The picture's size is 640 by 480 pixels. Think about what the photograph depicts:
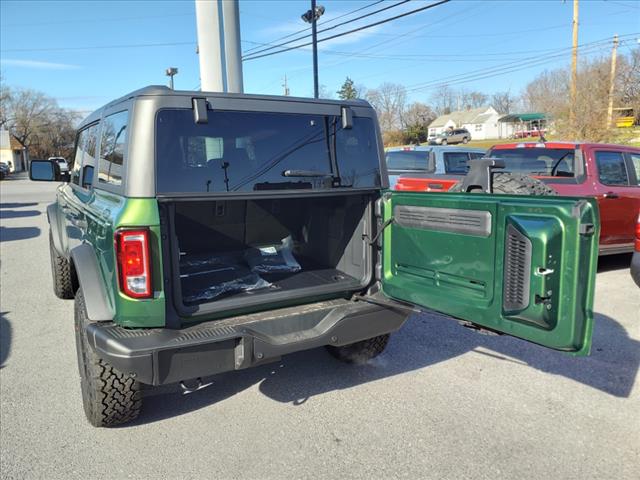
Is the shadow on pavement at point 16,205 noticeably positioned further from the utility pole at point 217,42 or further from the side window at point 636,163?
the side window at point 636,163

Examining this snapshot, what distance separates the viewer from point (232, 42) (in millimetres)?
9711

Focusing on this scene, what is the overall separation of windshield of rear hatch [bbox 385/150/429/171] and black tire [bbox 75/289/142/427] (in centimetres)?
779

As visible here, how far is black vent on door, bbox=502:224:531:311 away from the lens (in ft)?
7.48

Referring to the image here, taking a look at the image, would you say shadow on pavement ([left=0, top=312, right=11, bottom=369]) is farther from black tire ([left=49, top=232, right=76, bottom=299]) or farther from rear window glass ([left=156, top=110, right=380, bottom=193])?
rear window glass ([left=156, top=110, right=380, bottom=193])

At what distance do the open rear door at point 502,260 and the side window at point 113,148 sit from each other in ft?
5.47

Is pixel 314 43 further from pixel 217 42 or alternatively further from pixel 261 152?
pixel 261 152

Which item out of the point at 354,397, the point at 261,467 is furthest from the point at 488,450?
the point at 261,467

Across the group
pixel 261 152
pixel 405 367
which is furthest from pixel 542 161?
pixel 261 152

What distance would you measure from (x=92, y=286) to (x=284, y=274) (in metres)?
1.48

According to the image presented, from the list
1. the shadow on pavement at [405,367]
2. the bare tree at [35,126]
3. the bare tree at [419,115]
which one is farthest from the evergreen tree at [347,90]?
the shadow on pavement at [405,367]

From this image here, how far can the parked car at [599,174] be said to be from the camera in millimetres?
6492

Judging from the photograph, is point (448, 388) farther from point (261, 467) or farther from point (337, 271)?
point (261, 467)

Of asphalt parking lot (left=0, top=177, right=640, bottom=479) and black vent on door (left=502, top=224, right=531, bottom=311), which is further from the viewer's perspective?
asphalt parking lot (left=0, top=177, right=640, bottom=479)

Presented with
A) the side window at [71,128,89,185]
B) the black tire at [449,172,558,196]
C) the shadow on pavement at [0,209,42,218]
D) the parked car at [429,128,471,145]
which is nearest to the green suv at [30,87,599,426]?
the side window at [71,128,89,185]
